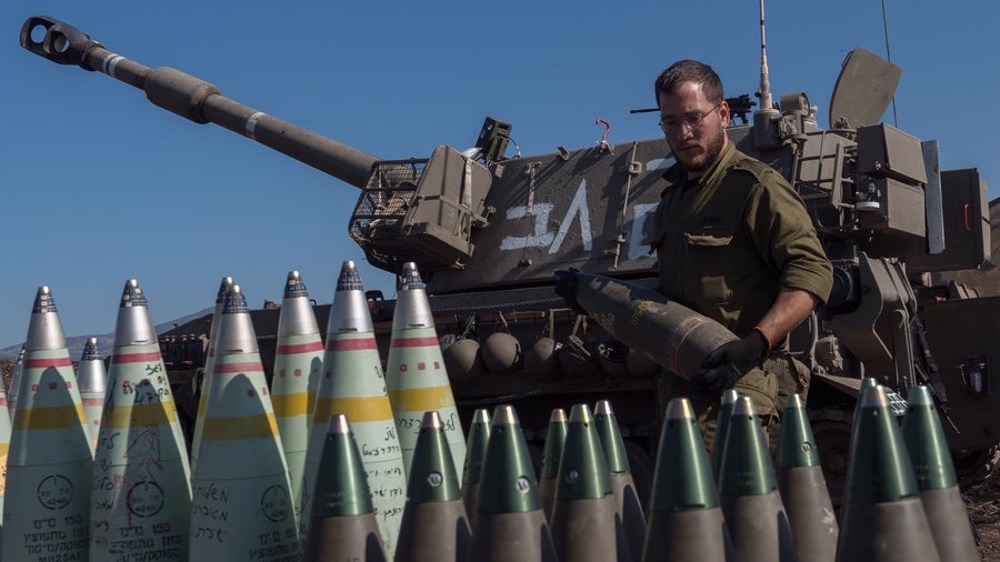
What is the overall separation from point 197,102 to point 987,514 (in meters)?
8.09

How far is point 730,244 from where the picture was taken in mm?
3740

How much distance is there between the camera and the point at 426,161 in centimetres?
924

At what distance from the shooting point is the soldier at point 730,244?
364 centimetres

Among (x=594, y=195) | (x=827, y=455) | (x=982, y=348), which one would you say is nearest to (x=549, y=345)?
(x=594, y=195)

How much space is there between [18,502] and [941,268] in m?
7.86

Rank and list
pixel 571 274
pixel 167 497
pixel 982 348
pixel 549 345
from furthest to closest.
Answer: pixel 982 348, pixel 549 345, pixel 571 274, pixel 167 497

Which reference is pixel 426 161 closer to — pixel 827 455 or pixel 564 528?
pixel 827 455

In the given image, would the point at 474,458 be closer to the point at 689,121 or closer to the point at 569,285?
the point at 569,285

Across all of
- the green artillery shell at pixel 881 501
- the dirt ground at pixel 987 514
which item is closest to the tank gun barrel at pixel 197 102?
the dirt ground at pixel 987 514

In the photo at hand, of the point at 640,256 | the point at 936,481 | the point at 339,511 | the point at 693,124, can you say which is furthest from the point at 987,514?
the point at 339,511

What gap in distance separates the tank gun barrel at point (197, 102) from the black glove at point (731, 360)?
6.87m

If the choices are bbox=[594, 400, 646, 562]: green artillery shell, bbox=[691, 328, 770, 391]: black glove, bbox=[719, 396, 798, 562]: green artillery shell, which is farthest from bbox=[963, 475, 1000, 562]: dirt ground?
bbox=[719, 396, 798, 562]: green artillery shell

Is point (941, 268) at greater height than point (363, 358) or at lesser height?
greater

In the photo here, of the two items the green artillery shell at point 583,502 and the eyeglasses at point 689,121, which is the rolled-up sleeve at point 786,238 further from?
the green artillery shell at point 583,502
